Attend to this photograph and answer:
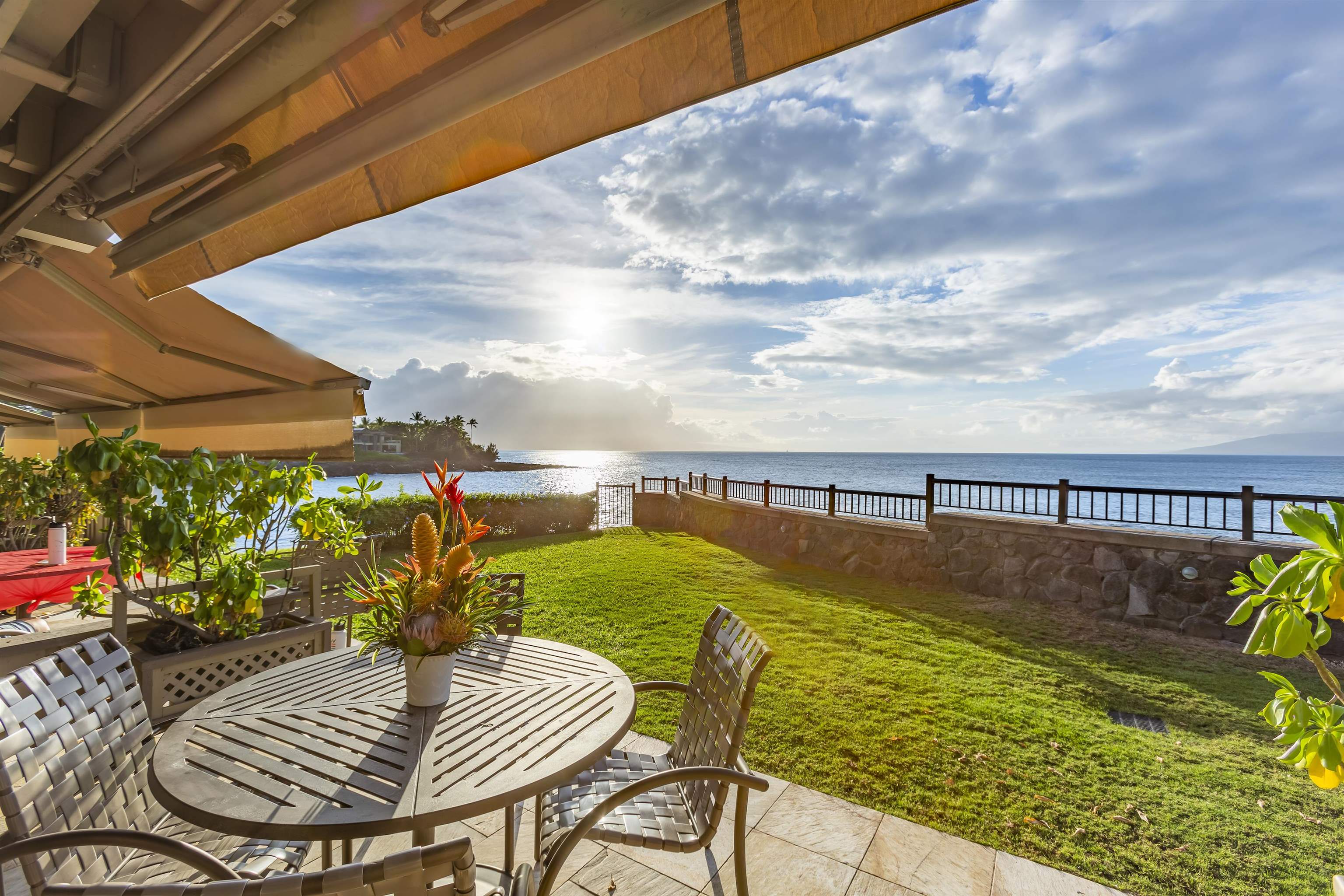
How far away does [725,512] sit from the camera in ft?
38.1

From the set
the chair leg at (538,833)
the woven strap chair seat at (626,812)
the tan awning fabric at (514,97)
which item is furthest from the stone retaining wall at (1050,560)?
the tan awning fabric at (514,97)

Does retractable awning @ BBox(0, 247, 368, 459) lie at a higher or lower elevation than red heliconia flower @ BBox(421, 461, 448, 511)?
higher

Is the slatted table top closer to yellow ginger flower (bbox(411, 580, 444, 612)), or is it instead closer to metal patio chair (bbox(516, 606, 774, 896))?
metal patio chair (bbox(516, 606, 774, 896))

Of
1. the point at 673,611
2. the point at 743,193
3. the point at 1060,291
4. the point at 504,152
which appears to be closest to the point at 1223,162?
the point at 1060,291

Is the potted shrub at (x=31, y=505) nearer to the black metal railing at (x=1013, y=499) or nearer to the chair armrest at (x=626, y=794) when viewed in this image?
the chair armrest at (x=626, y=794)

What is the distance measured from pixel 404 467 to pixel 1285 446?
107m

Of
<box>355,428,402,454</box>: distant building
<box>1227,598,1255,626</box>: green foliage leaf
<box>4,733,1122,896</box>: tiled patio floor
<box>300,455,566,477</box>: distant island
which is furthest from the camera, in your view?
<box>300,455,566,477</box>: distant island

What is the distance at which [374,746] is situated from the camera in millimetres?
1394

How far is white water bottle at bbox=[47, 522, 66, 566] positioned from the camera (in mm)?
3463

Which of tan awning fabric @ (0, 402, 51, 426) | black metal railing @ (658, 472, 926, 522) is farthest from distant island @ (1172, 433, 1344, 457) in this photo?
tan awning fabric @ (0, 402, 51, 426)

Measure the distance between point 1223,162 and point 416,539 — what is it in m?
28.6

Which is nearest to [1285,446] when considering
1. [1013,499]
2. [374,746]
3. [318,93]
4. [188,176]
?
[1013,499]

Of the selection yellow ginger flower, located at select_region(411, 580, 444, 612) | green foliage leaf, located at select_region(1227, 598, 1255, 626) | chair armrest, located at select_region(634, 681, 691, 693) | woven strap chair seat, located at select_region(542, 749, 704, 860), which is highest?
green foliage leaf, located at select_region(1227, 598, 1255, 626)

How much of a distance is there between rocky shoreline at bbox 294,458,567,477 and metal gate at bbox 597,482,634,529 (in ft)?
38.1
